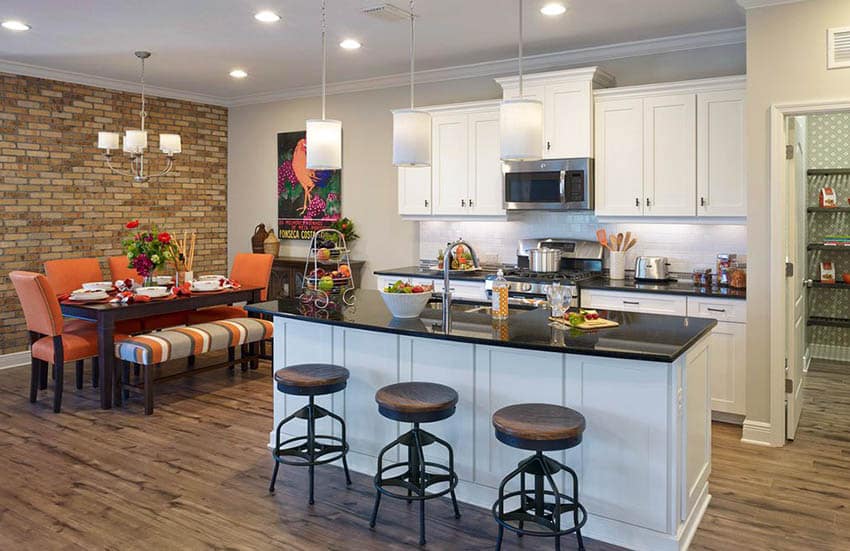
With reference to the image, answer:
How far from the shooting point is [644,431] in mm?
2918

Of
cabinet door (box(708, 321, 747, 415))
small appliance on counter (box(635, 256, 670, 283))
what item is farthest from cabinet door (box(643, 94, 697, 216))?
cabinet door (box(708, 321, 747, 415))

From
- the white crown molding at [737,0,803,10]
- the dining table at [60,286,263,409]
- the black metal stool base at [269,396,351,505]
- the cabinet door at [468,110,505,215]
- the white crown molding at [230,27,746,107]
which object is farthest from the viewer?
the cabinet door at [468,110,505,215]

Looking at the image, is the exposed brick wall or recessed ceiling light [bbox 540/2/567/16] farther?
the exposed brick wall

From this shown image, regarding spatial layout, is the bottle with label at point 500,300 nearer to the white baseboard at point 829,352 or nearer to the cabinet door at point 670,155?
the cabinet door at point 670,155

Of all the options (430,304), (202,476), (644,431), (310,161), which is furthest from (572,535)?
(310,161)

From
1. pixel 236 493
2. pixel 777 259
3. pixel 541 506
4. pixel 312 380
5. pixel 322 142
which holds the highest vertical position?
pixel 322 142

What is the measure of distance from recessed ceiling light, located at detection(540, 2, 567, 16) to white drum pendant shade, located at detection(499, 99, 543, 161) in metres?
1.34

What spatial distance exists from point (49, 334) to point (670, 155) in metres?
4.65

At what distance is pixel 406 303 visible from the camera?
12.0 ft

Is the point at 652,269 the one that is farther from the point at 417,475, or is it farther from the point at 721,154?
the point at 417,475

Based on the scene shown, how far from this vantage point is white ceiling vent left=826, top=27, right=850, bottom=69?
13.0 ft

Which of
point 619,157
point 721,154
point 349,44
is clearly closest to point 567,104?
point 619,157

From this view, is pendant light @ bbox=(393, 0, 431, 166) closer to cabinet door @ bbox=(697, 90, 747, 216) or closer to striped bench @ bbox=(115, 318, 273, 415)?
cabinet door @ bbox=(697, 90, 747, 216)

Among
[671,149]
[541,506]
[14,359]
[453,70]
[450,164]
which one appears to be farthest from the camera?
[14,359]
